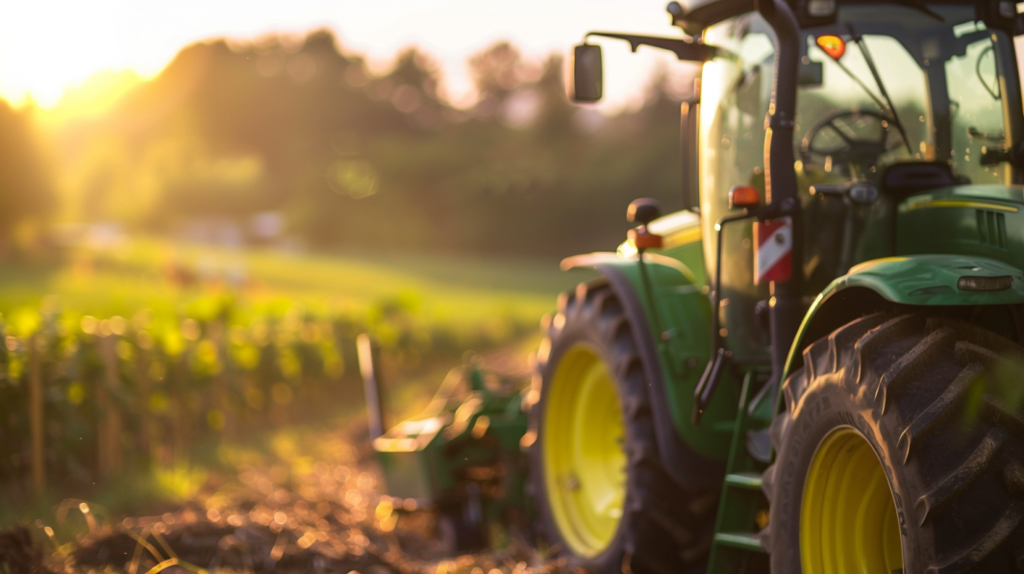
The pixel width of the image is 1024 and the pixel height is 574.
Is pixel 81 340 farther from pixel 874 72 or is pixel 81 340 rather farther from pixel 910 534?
pixel 910 534

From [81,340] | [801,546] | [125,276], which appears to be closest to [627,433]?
[801,546]

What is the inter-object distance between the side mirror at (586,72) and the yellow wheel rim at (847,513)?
1816 mm

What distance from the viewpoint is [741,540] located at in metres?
3.55

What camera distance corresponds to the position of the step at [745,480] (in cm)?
354

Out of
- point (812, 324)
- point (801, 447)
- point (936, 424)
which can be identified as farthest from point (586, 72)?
point (936, 424)

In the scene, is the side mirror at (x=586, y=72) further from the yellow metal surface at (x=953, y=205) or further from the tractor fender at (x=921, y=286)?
the tractor fender at (x=921, y=286)

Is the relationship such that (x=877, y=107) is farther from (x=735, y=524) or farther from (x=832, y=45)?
(x=735, y=524)

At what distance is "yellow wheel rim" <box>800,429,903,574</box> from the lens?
9.77 ft

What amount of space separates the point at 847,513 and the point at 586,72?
6.63 feet

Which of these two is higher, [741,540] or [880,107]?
[880,107]

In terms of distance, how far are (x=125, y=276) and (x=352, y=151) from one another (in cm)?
3248

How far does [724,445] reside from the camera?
14.0 ft

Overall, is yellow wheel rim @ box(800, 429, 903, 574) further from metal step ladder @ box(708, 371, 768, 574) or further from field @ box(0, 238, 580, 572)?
field @ box(0, 238, 580, 572)

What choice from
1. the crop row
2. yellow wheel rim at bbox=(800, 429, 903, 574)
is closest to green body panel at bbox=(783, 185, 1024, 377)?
yellow wheel rim at bbox=(800, 429, 903, 574)
